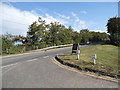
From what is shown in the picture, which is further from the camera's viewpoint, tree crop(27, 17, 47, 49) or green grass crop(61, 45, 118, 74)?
tree crop(27, 17, 47, 49)

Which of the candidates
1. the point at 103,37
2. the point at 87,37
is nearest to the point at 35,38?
the point at 87,37

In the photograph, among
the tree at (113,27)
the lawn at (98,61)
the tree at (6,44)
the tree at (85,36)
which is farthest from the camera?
the tree at (85,36)

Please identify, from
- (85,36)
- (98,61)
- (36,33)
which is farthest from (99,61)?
(85,36)

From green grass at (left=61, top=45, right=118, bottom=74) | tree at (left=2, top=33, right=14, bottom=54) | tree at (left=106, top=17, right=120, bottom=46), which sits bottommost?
green grass at (left=61, top=45, right=118, bottom=74)

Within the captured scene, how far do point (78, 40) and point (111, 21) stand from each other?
1627 cm

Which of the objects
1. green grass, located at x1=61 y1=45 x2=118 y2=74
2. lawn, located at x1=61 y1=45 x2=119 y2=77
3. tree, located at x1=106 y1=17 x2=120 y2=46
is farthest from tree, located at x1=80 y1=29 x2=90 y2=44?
lawn, located at x1=61 y1=45 x2=119 y2=77

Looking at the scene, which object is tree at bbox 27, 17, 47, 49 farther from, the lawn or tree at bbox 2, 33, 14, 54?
the lawn

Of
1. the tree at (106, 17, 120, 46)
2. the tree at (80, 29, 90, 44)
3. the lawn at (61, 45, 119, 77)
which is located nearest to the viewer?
the lawn at (61, 45, 119, 77)

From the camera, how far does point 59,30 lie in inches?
1973

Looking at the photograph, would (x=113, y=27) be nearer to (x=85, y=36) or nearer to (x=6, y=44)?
(x=85, y=36)

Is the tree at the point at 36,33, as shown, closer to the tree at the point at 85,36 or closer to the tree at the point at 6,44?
the tree at the point at 6,44

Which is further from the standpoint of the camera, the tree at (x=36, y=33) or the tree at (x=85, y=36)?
the tree at (x=85, y=36)

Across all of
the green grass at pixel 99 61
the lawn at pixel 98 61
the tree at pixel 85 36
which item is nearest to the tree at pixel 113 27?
the tree at pixel 85 36

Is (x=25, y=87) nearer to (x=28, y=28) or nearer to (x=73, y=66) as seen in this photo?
(x=73, y=66)
